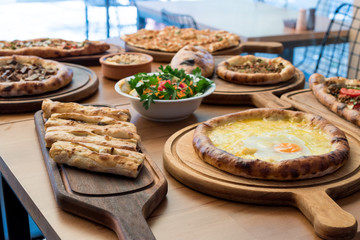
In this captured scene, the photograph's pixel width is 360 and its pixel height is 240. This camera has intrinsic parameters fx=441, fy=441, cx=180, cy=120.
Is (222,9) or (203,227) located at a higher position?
(203,227)

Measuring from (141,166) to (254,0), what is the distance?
27.2ft

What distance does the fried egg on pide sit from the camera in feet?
5.83

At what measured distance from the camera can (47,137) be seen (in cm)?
184

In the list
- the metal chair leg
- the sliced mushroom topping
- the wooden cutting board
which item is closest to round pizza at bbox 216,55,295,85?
the sliced mushroom topping

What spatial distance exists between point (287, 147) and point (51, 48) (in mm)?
2283

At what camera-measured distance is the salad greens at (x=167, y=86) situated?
217 centimetres

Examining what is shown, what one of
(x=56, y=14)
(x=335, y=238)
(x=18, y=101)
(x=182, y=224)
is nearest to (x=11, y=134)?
(x=18, y=101)

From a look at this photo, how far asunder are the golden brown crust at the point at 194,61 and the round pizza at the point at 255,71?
0.07 metres

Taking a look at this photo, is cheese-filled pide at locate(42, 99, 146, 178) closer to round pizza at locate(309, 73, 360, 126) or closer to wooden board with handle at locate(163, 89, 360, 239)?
wooden board with handle at locate(163, 89, 360, 239)

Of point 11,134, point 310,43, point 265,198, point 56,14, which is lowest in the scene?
point 56,14

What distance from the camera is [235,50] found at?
3838 millimetres

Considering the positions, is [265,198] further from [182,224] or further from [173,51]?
[173,51]

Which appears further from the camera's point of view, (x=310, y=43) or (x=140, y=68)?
(x=310, y=43)

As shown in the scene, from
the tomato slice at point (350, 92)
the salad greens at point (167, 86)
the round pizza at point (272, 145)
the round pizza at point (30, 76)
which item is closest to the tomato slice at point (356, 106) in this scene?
the tomato slice at point (350, 92)
